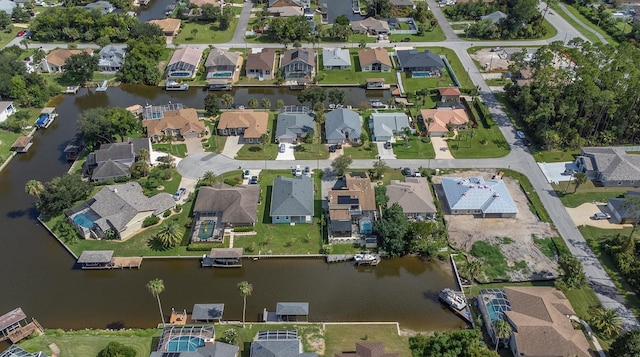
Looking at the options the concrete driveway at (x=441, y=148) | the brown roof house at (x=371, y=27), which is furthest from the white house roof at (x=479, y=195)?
the brown roof house at (x=371, y=27)

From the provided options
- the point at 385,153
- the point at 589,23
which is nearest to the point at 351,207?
the point at 385,153

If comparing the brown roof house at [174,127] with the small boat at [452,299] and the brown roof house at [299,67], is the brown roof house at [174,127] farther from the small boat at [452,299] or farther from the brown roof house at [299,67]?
the small boat at [452,299]

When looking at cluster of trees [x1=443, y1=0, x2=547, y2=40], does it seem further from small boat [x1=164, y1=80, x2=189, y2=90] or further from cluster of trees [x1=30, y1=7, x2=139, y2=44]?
cluster of trees [x1=30, y1=7, x2=139, y2=44]

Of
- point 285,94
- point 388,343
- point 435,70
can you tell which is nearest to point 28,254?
point 388,343

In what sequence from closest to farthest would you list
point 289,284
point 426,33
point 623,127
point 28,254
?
point 289,284 < point 28,254 < point 623,127 < point 426,33

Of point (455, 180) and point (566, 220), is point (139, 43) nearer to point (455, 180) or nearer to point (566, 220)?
point (455, 180)
